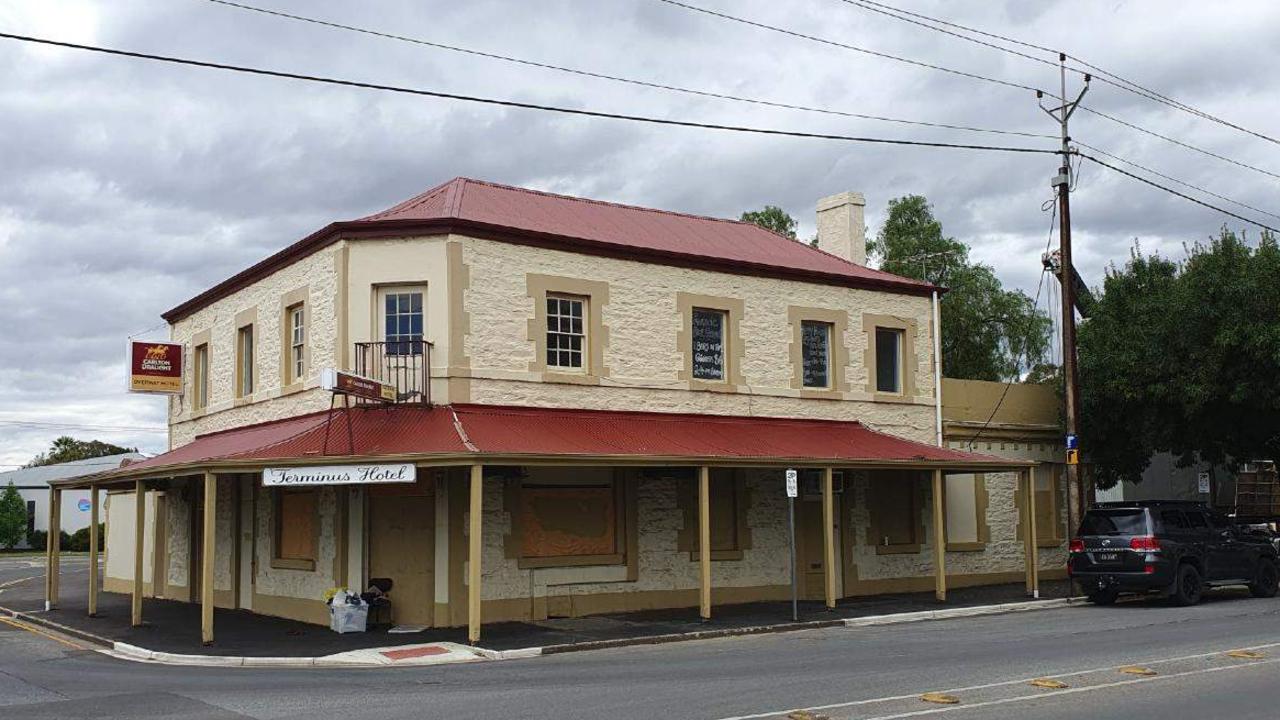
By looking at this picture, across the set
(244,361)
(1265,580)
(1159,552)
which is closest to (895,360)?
(1159,552)

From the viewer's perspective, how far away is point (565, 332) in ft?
70.2

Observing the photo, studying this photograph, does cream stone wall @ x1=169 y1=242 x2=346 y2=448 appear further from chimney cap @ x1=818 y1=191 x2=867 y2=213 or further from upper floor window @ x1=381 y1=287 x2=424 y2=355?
chimney cap @ x1=818 y1=191 x2=867 y2=213

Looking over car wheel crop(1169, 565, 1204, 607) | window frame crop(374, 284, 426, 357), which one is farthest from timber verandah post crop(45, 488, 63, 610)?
car wheel crop(1169, 565, 1204, 607)

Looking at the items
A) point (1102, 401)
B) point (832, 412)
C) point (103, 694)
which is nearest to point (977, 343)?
point (1102, 401)

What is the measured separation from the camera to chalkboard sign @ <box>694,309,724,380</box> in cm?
2312

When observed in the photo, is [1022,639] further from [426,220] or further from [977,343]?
[977,343]

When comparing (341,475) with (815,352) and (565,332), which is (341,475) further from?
(815,352)

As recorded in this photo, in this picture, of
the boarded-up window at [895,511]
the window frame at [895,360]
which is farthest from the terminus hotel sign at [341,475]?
the window frame at [895,360]

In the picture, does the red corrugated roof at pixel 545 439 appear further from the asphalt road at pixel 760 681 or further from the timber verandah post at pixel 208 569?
the asphalt road at pixel 760 681

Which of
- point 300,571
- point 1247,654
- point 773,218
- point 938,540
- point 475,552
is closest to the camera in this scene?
point 1247,654

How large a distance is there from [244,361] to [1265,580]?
19.7 m

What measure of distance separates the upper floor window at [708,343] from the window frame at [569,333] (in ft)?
7.79

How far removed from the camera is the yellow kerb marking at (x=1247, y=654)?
1381 centimetres

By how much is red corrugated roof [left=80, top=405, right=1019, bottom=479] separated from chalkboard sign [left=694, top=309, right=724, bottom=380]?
0.90 metres
